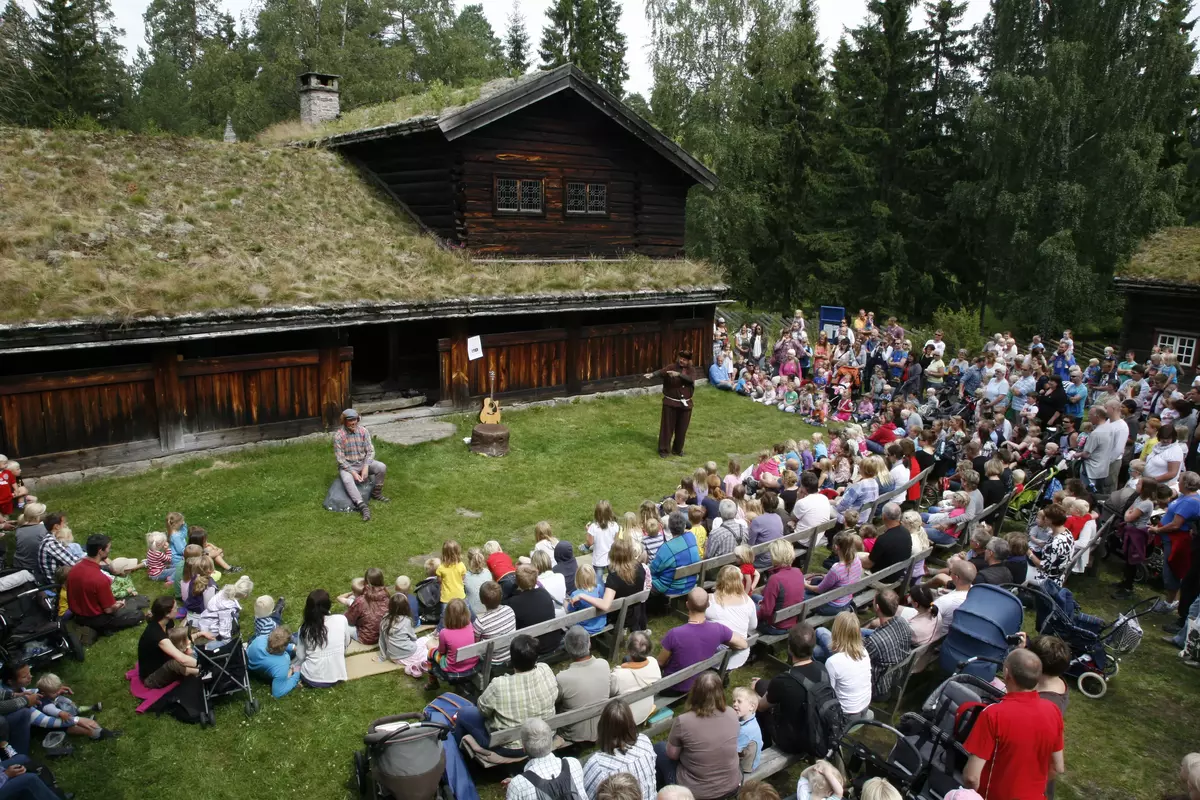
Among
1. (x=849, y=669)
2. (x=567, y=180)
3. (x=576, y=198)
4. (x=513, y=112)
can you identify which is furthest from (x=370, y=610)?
(x=576, y=198)

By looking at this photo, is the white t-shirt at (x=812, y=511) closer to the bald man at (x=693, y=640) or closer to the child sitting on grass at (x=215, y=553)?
the bald man at (x=693, y=640)

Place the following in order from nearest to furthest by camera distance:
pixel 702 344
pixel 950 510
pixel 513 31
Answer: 1. pixel 950 510
2. pixel 702 344
3. pixel 513 31

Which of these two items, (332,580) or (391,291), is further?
(391,291)

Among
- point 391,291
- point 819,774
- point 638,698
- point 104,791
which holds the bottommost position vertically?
point 104,791

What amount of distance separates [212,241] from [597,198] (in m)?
9.94

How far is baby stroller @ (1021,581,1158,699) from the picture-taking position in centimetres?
808

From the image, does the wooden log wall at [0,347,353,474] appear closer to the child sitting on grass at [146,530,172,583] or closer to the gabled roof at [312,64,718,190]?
the child sitting on grass at [146,530,172,583]

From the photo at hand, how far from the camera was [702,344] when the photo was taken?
870 inches

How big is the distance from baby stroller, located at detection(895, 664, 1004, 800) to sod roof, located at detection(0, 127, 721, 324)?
11.6 meters

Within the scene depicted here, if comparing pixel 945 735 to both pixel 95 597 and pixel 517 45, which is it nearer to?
pixel 95 597

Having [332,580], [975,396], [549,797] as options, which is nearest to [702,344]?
[975,396]

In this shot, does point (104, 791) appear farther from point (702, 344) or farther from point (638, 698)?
point (702, 344)

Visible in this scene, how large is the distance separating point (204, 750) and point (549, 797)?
12.1 ft

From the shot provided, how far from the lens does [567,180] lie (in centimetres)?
2122
